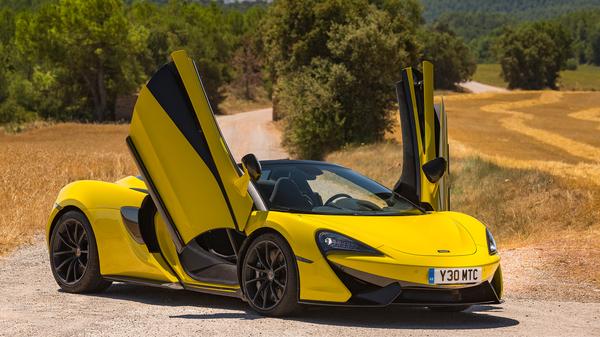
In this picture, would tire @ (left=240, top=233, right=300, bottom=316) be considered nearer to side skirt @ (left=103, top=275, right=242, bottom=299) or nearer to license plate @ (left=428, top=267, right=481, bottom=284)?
side skirt @ (left=103, top=275, right=242, bottom=299)

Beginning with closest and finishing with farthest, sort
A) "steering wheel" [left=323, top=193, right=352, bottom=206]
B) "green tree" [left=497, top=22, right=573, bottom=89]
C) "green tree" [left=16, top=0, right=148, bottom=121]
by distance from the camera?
1. "steering wheel" [left=323, top=193, right=352, bottom=206]
2. "green tree" [left=16, top=0, right=148, bottom=121]
3. "green tree" [left=497, top=22, right=573, bottom=89]

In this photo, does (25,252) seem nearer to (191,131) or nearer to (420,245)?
(191,131)

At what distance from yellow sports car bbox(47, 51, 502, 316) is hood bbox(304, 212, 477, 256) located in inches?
0.5

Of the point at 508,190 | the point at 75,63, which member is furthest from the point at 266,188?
the point at 75,63

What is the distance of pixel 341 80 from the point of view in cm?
4209

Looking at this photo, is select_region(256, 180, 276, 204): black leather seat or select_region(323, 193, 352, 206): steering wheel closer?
select_region(256, 180, 276, 204): black leather seat

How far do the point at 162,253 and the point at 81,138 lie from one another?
54077 millimetres

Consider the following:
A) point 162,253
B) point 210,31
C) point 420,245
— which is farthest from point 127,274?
point 210,31

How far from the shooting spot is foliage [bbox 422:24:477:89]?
129375 millimetres

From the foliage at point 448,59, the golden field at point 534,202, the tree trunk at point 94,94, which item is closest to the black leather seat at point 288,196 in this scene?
the golden field at point 534,202

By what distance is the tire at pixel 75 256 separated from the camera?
414 inches

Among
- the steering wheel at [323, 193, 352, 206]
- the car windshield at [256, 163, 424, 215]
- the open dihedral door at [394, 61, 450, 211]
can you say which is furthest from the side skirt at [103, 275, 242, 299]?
the open dihedral door at [394, 61, 450, 211]

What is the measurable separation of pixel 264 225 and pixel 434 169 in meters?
2.04

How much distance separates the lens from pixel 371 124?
42.9 m
